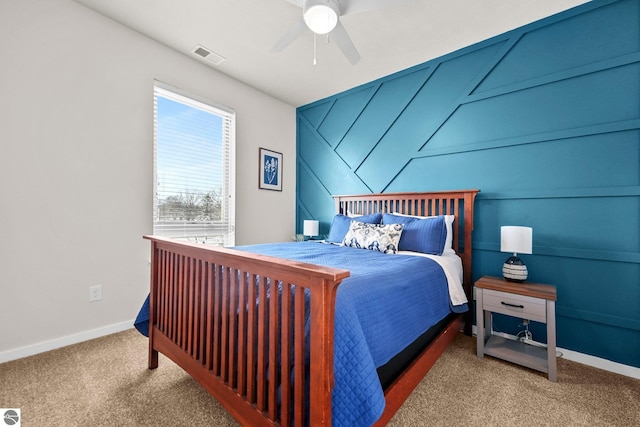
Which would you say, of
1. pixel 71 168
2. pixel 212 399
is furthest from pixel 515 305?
pixel 71 168

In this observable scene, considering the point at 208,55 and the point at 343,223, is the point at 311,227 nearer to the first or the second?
the point at 343,223

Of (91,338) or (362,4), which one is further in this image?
(91,338)

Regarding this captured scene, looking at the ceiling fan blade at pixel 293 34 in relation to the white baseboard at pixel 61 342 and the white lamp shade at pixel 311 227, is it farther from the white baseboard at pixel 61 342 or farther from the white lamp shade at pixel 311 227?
the white baseboard at pixel 61 342

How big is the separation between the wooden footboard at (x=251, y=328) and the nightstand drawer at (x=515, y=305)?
1.68 m

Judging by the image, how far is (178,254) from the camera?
167 centimetres

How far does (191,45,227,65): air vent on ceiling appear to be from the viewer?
2.76m

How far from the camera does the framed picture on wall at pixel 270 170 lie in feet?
12.2

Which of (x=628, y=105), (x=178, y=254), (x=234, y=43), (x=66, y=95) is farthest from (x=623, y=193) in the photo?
(x=66, y=95)

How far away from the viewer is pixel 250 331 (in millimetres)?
1131

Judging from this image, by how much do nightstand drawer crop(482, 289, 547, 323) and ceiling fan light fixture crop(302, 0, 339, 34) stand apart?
2236 mm

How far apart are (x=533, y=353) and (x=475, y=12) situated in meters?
2.69

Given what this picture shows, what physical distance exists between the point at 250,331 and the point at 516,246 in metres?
2.03

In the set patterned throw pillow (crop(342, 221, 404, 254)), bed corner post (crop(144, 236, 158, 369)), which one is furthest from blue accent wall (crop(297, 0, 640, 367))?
bed corner post (crop(144, 236, 158, 369))

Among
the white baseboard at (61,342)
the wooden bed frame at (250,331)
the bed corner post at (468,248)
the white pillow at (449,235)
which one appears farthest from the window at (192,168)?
the bed corner post at (468,248)
